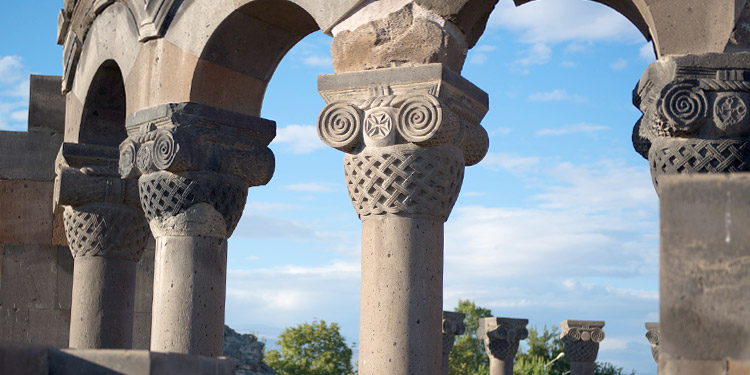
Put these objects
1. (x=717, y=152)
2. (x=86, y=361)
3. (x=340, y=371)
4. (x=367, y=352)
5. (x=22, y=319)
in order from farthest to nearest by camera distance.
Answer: (x=340, y=371) < (x=22, y=319) < (x=367, y=352) < (x=717, y=152) < (x=86, y=361)

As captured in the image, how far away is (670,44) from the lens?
5160 millimetres

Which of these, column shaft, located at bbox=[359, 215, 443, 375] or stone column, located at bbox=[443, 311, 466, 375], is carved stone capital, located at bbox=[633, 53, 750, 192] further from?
stone column, located at bbox=[443, 311, 466, 375]

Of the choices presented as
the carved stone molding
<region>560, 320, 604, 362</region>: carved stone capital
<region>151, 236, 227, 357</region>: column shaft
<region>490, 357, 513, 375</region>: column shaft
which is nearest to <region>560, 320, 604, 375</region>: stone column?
<region>560, 320, 604, 362</region>: carved stone capital

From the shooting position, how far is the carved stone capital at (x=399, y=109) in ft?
18.3

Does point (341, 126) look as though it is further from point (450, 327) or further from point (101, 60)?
point (450, 327)

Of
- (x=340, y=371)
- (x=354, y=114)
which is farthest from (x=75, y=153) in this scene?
(x=340, y=371)

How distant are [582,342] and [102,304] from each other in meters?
12.2

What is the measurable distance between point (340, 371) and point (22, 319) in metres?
22.1

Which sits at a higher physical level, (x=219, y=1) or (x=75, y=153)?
(x=219, y=1)

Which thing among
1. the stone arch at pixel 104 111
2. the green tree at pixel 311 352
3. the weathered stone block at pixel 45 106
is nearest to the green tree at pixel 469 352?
the green tree at pixel 311 352

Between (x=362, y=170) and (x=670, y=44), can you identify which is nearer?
(x=670, y=44)

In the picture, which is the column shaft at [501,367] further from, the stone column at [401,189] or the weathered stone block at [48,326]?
the stone column at [401,189]

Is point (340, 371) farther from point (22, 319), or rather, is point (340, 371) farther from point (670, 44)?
point (670, 44)

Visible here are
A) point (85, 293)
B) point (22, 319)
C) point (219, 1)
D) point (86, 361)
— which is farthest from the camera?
point (22, 319)
